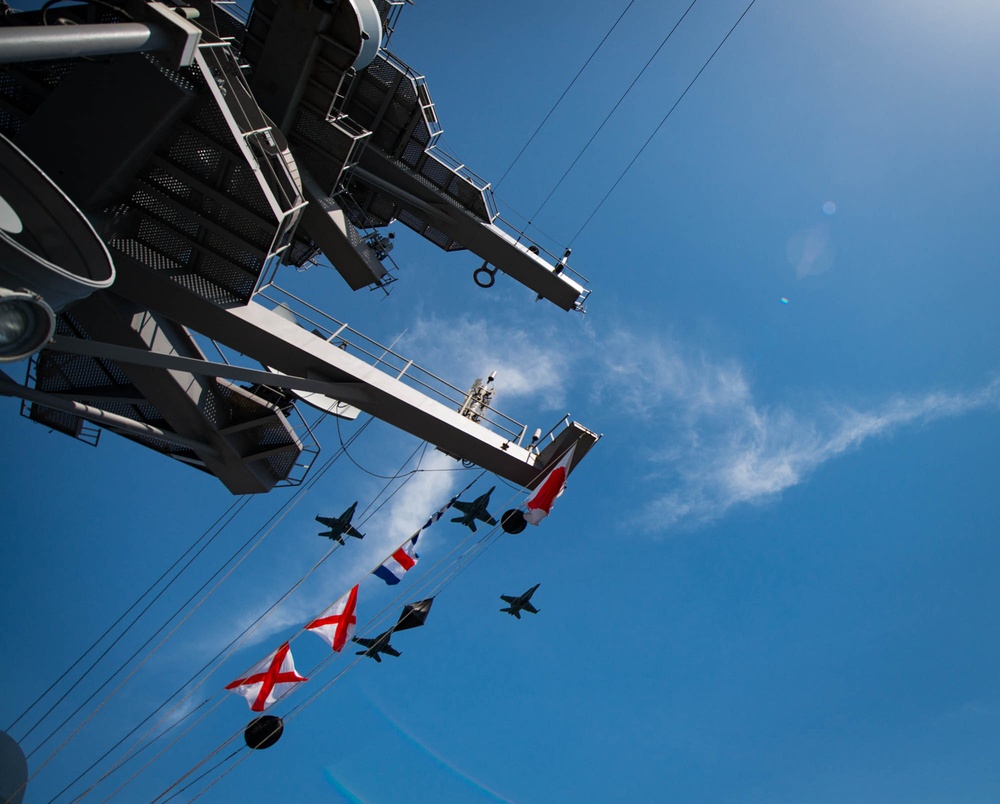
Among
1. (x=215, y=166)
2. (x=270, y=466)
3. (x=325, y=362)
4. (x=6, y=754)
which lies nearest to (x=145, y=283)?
(x=215, y=166)

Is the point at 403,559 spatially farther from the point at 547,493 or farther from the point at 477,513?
the point at 547,493

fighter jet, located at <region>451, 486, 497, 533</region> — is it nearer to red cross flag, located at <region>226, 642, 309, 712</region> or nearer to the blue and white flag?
the blue and white flag

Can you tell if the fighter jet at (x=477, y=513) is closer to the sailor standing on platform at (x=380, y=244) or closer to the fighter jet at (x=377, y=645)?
the fighter jet at (x=377, y=645)

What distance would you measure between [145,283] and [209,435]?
4.44m

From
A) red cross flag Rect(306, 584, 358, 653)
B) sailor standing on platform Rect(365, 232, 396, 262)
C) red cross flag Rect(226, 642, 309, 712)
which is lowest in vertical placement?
red cross flag Rect(226, 642, 309, 712)

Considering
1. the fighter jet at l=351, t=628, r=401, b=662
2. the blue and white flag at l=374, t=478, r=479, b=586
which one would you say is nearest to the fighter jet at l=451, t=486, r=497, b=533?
the blue and white flag at l=374, t=478, r=479, b=586

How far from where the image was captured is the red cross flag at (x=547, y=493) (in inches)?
420

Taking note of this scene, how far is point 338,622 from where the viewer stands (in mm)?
10773

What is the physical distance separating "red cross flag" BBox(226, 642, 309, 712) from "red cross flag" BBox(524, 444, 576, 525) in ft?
17.0

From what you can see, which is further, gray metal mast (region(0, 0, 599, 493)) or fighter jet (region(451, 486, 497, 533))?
fighter jet (region(451, 486, 497, 533))

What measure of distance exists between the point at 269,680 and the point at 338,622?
1.56 m

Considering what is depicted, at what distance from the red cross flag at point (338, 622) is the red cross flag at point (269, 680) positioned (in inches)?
27.4

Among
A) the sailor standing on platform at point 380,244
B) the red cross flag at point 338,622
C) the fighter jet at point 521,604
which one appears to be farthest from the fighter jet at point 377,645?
the sailor standing on platform at point 380,244

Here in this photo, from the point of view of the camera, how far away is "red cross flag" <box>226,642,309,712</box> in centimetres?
1020
